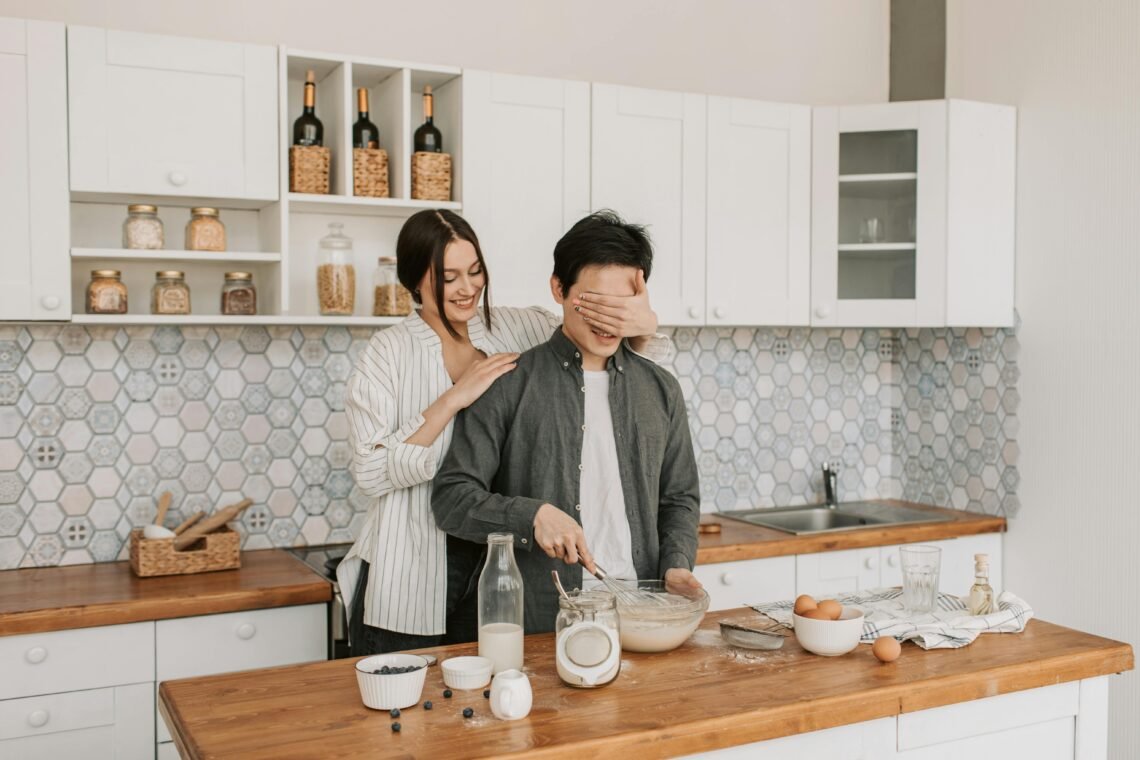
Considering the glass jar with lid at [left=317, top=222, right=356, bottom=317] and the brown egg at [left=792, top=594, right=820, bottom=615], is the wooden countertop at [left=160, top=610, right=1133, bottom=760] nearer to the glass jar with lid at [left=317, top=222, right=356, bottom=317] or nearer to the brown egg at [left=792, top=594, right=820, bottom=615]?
the brown egg at [left=792, top=594, right=820, bottom=615]

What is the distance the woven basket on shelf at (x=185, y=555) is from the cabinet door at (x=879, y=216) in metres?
2.16

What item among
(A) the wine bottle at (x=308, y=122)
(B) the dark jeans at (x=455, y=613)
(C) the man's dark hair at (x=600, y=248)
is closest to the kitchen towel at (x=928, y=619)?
(B) the dark jeans at (x=455, y=613)

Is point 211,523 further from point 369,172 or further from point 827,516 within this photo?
point 827,516

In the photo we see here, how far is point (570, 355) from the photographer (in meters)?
2.54

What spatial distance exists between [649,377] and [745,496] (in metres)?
1.88

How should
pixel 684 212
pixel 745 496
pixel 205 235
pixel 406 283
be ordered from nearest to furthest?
pixel 406 283, pixel 205 235, pixel 684 212, pixel 745 496

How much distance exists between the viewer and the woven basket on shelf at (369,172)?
3328 millimetres

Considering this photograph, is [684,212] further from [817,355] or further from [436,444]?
[436,444]

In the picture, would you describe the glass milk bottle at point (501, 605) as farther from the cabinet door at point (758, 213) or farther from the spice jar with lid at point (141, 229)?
the cabinet door at point (758, 213)

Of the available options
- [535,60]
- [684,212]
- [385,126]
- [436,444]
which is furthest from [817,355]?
[436,444]

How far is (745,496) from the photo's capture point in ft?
14.3

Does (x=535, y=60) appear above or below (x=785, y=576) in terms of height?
above

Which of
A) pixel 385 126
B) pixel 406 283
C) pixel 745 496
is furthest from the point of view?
pixel 745 496

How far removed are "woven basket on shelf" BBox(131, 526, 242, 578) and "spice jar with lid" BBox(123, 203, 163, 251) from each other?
848 millimetres
